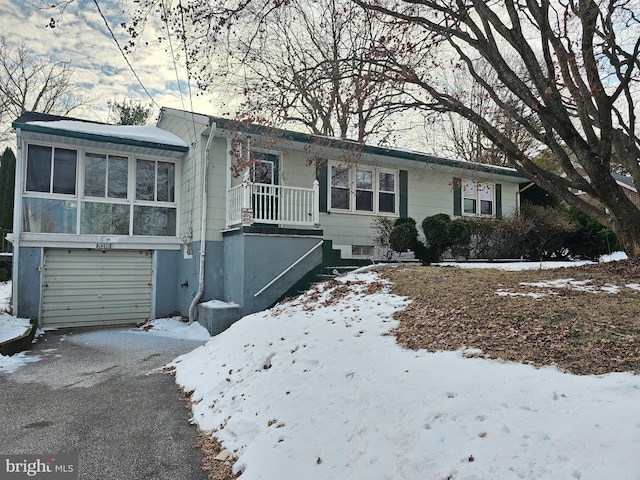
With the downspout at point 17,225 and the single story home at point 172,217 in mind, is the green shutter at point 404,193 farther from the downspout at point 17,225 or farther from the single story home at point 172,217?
the downspout at point 17,225

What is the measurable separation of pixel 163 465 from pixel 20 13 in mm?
7093

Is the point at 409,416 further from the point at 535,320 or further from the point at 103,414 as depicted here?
the point at 103,414

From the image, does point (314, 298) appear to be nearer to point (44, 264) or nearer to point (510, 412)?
point (510, 412)

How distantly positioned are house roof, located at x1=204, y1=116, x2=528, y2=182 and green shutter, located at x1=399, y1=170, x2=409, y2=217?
763 millimetres

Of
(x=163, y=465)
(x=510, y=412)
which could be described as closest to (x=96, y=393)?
(x=163, y=465)

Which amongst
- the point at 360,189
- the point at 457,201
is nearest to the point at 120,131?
the point at 360,189

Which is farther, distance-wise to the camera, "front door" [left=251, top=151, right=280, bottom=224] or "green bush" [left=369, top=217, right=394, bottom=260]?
"green bush" [left=369, top=217, right=394, bottom=260]

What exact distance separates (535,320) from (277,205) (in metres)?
6.82

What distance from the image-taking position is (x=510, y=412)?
2736mm

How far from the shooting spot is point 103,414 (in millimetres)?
4387

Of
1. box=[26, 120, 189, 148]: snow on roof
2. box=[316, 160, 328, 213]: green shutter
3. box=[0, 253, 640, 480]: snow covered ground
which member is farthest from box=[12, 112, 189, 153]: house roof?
box=[0, 253, 640, 480]: snow covered ground

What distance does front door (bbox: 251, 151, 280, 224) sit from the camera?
31.2 ft

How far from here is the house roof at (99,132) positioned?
8914 mm

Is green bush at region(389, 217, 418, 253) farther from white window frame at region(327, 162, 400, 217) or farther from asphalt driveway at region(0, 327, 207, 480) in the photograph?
asphalt driveway at region(0, 327, 207, 480)
